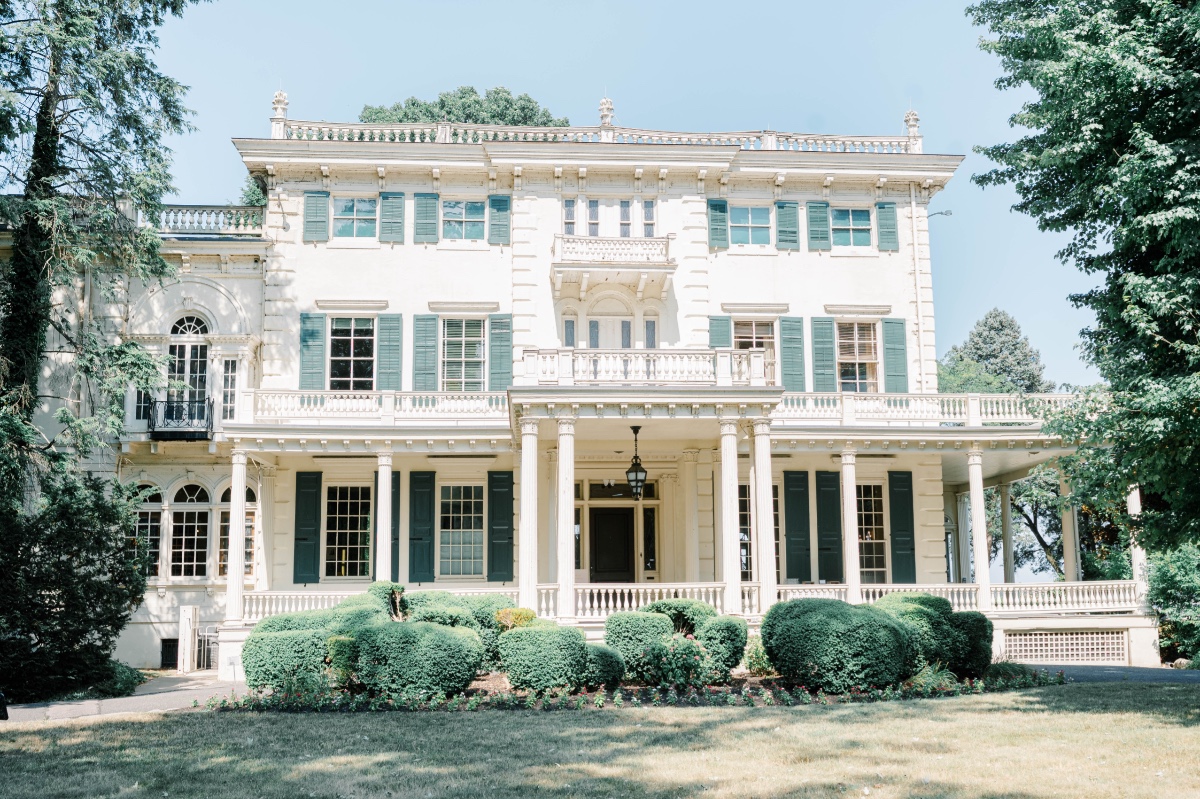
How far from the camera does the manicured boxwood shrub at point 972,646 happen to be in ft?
51.0

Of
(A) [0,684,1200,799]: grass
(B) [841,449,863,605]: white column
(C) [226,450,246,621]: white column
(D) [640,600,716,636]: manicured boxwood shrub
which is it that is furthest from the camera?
(B) [841,449,863,605]: white column

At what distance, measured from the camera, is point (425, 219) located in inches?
971

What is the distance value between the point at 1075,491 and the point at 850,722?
464 centimetres

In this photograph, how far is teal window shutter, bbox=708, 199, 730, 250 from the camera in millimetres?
24984

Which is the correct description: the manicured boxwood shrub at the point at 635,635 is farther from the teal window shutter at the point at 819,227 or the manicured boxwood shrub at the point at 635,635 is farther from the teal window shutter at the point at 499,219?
the teal window shutter at the point at 819,227

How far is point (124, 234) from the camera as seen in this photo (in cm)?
2133

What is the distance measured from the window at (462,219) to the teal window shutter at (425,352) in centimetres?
219

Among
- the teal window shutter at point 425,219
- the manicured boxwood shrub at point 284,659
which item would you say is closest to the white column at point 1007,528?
the teal window shutter at point 425,219

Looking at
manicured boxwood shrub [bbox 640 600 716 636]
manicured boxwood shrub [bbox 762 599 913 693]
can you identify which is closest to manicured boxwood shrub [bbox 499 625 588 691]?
manicured boxwood shrub [bbox 640 600 716 636]

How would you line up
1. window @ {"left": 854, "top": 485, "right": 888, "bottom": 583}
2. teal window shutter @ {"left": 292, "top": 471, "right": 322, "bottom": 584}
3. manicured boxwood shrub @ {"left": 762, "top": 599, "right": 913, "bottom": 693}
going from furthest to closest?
window @ {"left": 854, "top": 485, "right": 888, "bottom": 583} < teal window shutter @ {"left": 292, "top": 471, "right": 322, "bottom": 584} < manicured boxwood shrub @ {"left": 762, "top": 599, "right": 913, "bottom": 693}

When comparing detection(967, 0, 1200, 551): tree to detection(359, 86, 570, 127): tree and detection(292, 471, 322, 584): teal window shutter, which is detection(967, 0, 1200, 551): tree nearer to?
detection(292, 471, 322, 584): teal window shutter

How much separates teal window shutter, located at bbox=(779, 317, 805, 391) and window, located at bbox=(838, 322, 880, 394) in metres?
1.05

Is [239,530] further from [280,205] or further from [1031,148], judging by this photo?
[1031,148]

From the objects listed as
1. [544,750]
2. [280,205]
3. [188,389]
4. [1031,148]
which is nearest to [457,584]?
[188,389]
